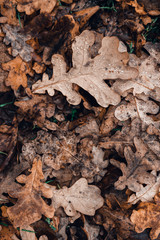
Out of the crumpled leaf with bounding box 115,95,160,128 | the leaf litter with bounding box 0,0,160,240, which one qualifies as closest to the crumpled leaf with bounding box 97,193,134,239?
the leaf litter with bounding box 0,0,160,240

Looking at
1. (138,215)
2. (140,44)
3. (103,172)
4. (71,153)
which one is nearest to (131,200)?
(138,215)

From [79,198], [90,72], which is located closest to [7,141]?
[79,198]

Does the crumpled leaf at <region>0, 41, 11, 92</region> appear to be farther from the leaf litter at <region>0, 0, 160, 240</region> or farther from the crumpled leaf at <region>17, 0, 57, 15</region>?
the crumpled leaf at <region>17, 0, 57, 15</region>

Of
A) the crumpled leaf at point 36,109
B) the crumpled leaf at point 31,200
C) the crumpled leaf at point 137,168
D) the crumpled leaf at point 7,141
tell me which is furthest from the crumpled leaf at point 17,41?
the crumpled leaf at point 137,168

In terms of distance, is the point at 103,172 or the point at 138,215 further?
the point at 103,172

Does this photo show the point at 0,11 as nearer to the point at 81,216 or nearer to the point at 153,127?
the point at 153,127

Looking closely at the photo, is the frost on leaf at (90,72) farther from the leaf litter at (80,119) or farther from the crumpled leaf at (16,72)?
the crumpled leaf at (16,72)
